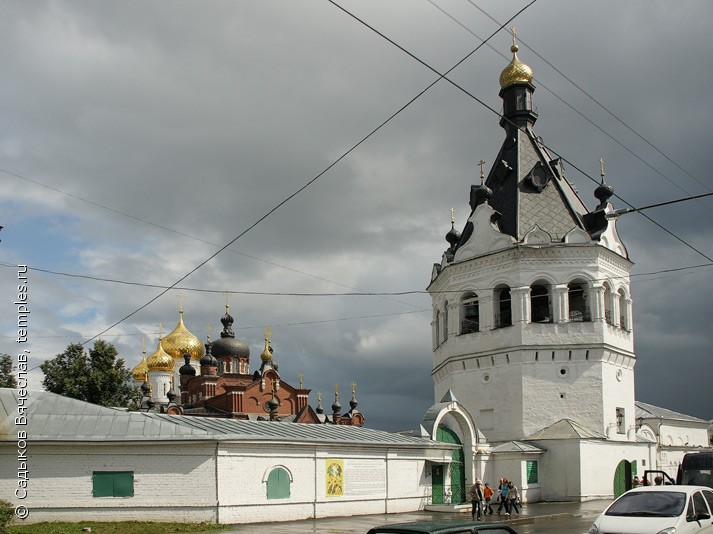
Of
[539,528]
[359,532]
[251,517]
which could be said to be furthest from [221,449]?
[539,528]

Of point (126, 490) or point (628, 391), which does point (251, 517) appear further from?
point (628, 391)

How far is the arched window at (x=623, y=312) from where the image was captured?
34.2 meters

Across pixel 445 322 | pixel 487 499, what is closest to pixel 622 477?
pixel 487 499

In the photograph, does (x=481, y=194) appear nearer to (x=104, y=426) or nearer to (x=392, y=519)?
(x=392, y=519)

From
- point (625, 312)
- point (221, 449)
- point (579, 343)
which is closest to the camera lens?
point (221, 449)

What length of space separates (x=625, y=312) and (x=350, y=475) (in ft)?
56.0

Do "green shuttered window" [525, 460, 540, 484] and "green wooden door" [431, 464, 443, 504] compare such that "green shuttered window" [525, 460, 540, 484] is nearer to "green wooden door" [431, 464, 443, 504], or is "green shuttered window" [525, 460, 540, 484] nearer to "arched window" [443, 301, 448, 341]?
"green wooden door" [431, 464, 443, 504]

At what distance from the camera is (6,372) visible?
43281 mm

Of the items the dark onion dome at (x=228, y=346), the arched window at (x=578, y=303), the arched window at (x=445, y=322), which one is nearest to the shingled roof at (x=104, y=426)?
the arched window at (x=445, y=322)

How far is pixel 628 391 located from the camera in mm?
33688

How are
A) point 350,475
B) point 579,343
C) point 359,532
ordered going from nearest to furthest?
point 359,532
point 350,475
point 579,343

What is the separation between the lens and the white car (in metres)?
11.6

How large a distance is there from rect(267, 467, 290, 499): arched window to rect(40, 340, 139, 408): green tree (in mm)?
22004

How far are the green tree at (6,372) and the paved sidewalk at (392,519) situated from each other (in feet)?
89.3
